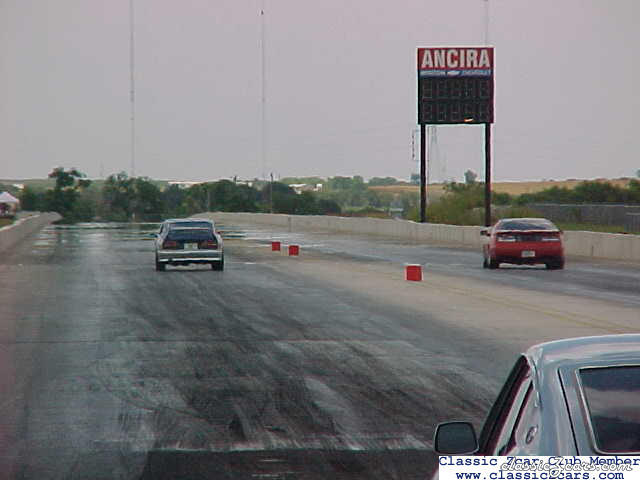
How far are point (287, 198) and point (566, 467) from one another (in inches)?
7234

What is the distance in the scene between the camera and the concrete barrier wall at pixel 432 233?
42000 mm

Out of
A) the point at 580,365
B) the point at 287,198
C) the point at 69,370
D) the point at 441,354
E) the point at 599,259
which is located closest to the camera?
the point at 580,365

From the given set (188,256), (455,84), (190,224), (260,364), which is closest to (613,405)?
(260,364)

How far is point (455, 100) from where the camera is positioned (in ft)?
190

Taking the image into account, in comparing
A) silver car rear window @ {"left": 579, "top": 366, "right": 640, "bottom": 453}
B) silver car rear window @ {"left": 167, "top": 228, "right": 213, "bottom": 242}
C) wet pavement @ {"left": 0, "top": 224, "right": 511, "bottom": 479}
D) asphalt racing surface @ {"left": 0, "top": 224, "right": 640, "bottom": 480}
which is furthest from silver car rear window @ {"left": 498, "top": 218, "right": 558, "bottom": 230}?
silver car rear window @ {"left": 579, "top": 366, "right": 640, "bottom": 453}

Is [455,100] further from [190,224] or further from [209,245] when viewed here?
[209,245]

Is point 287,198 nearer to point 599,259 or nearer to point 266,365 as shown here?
point 599,259

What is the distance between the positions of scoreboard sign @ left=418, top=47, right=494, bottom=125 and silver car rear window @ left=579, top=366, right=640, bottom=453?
2128 inches

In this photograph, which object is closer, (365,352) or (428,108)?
(365,352)

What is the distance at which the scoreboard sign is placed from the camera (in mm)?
57594

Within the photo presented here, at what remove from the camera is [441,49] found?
5759cm

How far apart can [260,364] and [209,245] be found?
767 inches

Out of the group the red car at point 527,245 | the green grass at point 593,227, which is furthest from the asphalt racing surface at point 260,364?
the green grass at point 593,227

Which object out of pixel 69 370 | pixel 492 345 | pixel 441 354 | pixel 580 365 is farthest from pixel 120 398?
pixel 580 365
